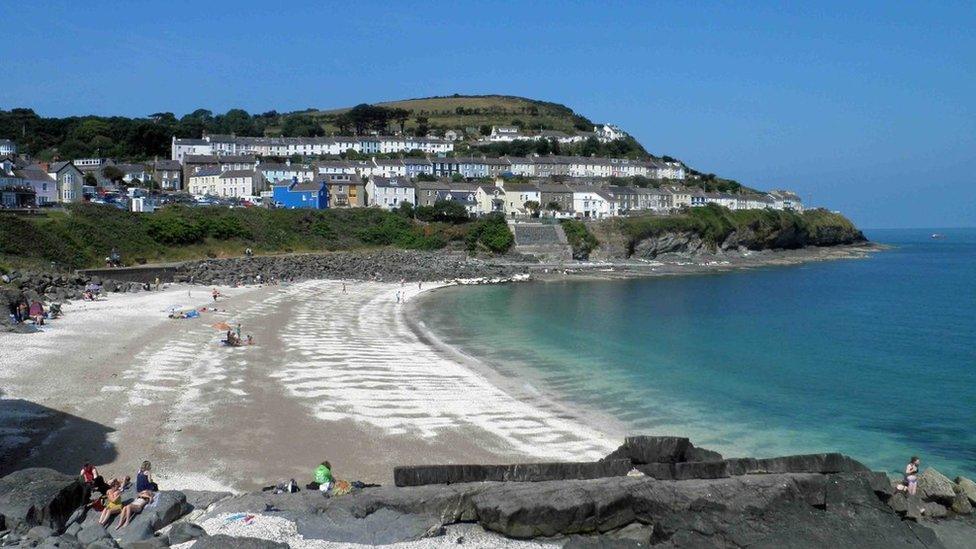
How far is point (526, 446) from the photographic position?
13.4m

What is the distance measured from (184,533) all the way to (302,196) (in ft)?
193

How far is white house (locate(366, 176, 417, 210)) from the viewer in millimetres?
70000

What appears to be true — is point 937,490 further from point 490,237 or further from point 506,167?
point 506,167

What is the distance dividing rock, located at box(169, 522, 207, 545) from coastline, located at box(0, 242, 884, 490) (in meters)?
2.12

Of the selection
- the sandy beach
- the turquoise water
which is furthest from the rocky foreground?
the turquoise water

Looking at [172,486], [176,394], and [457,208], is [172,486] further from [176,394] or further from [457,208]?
[457,208]

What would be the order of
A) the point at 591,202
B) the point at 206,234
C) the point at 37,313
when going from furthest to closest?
the point at 591,202 → the point at 206,234 → the point at 37,313

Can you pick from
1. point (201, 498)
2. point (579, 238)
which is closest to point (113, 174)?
point (579, 238)

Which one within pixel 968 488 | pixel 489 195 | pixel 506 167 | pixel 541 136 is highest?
pixel 541 136

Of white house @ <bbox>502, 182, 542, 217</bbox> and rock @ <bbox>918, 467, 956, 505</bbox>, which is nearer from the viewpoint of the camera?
rock @ <bbox>918, 467, 956, 505</bbox>

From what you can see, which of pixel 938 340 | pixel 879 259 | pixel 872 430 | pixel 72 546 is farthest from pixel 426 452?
pixel 879 259

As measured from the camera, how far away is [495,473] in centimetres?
1002

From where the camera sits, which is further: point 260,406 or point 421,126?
point 421,126

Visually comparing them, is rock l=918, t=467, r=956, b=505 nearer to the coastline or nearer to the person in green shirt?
the coastline
